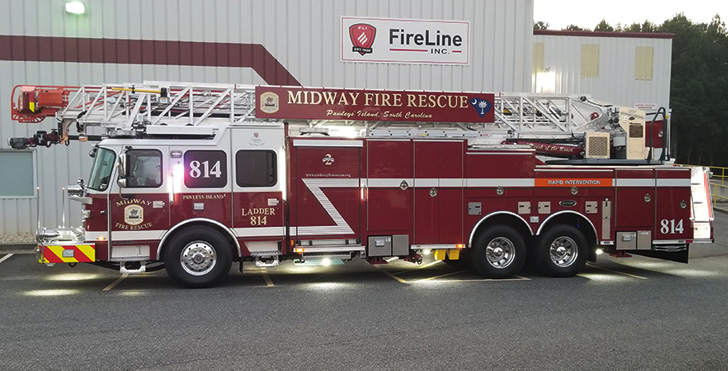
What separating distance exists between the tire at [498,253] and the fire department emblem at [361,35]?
7609 millimetres

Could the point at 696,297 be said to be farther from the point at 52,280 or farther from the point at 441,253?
the point at 52,280

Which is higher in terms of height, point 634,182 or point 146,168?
point 146,168

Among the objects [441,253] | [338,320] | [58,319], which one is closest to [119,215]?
[58,319]

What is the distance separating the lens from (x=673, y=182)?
10.5 meters

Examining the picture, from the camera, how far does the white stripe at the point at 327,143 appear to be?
935cm

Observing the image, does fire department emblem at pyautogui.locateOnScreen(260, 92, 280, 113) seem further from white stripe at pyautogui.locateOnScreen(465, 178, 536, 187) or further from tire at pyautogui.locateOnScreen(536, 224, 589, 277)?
tire at pyautogui.locateOnScreen(536, 224, 589, 277)

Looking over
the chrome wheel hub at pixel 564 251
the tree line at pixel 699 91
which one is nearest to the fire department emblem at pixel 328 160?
the chrome wheel hub at pixel 564 251

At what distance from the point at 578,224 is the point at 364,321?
5.21 metres

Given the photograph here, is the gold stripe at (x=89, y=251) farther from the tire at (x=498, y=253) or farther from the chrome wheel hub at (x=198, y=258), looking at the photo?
the tire at (x=498, y=253)

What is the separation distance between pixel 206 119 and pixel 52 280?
3.64 m

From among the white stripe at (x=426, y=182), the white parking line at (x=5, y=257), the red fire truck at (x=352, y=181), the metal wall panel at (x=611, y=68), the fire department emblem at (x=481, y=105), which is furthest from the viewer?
the metal wall panel at (x=611, y=68)

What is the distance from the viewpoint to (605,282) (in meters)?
9.78

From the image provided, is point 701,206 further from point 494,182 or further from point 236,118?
point 236,118

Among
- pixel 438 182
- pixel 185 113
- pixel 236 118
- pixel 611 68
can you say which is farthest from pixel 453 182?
pixel 611 68
